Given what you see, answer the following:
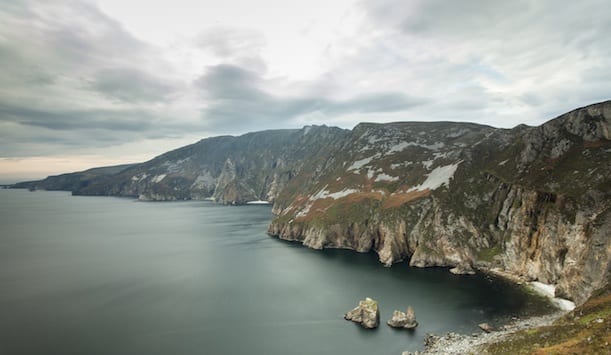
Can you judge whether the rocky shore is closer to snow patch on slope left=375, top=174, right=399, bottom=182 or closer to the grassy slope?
the grassy slope

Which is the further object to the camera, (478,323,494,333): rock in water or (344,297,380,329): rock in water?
(344,297,380,329): rock in water

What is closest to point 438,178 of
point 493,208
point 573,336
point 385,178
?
point 493,208

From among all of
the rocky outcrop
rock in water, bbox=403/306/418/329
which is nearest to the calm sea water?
the rocky outcrop

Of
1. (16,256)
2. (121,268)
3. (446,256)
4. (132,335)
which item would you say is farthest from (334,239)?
(16,256)

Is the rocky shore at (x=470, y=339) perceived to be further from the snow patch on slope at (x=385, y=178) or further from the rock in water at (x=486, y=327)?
the snow patch on slope at (x=385, y=178)

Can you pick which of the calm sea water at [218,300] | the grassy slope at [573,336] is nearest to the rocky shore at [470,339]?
the calm sea water at [218,300]

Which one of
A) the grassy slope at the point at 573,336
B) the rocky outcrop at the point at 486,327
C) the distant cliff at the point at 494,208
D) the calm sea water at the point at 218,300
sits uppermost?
the distant cliff at the point at 494,208
